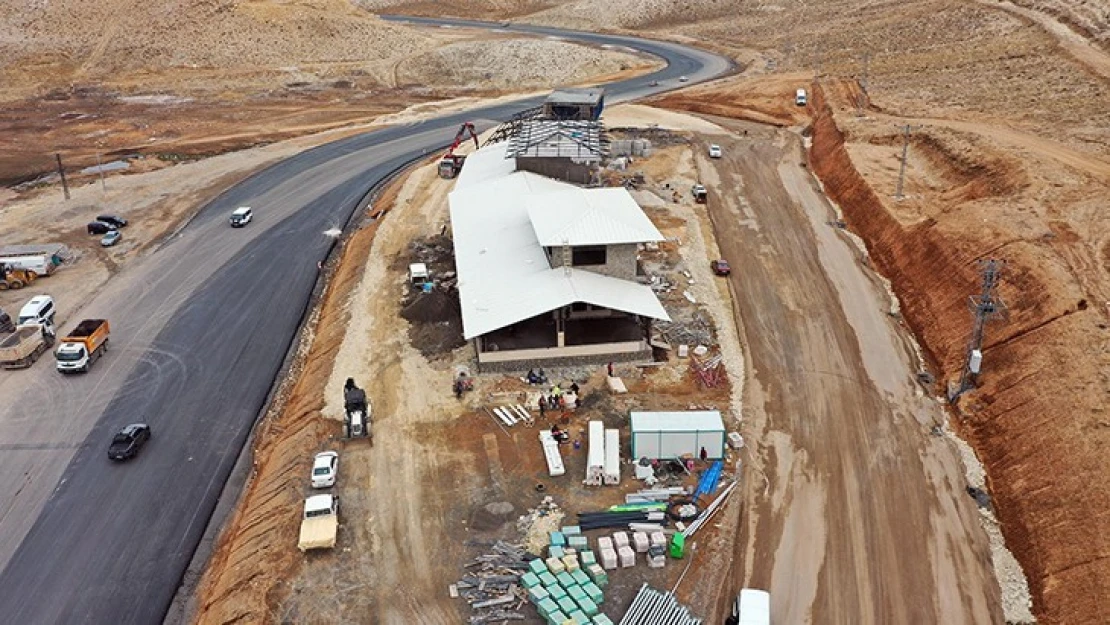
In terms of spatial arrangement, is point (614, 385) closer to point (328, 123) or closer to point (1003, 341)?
point (1003, 341)

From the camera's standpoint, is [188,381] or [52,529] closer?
[52,529]

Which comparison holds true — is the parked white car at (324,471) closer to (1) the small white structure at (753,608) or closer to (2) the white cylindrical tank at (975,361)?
(1) the small white structure at (753,608)

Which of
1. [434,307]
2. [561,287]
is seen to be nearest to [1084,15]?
[561,287]

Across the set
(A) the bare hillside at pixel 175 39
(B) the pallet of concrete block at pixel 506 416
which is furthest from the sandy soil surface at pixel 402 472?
(A) the bare hillside at pixel 175 39

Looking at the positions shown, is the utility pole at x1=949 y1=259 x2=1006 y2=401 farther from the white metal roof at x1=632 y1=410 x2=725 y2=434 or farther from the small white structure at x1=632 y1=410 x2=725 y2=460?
the small white structure at x1=632 y1=410 x2=725 y2=460

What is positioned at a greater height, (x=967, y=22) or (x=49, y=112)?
(x=967, y=22)

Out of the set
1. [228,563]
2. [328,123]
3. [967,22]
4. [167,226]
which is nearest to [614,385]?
[228,563]
